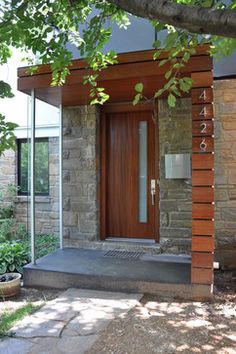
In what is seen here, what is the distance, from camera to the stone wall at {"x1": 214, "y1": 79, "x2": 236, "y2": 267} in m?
5.09

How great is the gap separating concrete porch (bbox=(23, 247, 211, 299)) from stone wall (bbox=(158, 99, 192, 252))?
268 millimetres

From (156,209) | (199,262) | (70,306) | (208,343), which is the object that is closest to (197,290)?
(199,262)

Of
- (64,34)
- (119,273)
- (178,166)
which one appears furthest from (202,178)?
(64,34)

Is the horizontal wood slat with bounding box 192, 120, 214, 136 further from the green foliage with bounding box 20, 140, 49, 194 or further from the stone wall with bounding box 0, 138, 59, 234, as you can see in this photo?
the green foliage with bounding box 20, 140, 49, 194

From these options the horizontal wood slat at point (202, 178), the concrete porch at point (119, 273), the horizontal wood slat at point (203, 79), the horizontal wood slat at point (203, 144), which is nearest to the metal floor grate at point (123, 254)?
the concrete porch at point (119, 273)

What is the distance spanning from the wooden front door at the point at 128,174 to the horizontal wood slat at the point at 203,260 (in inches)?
66.3

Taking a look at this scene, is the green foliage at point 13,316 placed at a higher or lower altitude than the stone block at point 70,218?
lower

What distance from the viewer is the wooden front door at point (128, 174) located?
5680mm

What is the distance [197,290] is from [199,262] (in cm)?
31

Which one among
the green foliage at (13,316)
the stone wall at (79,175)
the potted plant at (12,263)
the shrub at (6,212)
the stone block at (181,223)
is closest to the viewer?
the green foliage at (13,316)

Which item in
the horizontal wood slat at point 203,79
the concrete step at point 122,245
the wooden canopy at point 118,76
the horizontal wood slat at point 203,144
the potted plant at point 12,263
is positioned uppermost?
the wooden canopy at point 118,76

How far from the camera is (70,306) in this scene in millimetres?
3811

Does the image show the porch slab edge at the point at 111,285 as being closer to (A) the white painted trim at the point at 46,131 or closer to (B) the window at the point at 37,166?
(B) the window at the point at 37,166

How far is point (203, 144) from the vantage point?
13.1 feet
